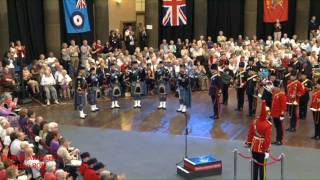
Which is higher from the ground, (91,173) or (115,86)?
(115,86)

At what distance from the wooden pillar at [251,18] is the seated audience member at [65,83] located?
12809 mm

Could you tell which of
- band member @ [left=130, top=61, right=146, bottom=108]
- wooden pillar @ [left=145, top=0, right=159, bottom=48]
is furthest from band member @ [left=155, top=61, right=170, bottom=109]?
wooden pillar @ [left=145, top=0, right=159, bottom=48]

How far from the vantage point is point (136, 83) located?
18.4 meters

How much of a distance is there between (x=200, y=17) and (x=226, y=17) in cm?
203

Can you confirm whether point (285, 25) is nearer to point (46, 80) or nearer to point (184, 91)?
point (184, 91)

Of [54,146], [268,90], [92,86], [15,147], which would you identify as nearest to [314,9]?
[268,90]

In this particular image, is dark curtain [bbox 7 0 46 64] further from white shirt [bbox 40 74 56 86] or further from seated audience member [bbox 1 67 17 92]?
seated audience member [bbox 1 67 17 92]

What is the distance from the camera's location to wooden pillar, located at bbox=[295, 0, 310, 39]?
2989 centimetres

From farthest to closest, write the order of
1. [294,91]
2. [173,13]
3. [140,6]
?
[140,6] < [173,13] < [294,91]

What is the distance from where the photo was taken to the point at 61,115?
1727cm

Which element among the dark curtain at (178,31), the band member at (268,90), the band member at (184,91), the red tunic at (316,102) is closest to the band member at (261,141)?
the red tunic at (316,102)

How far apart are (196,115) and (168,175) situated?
5.53 metres

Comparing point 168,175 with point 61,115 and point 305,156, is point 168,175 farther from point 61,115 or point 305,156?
point 61,115

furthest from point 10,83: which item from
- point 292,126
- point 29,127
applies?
point 292,126
